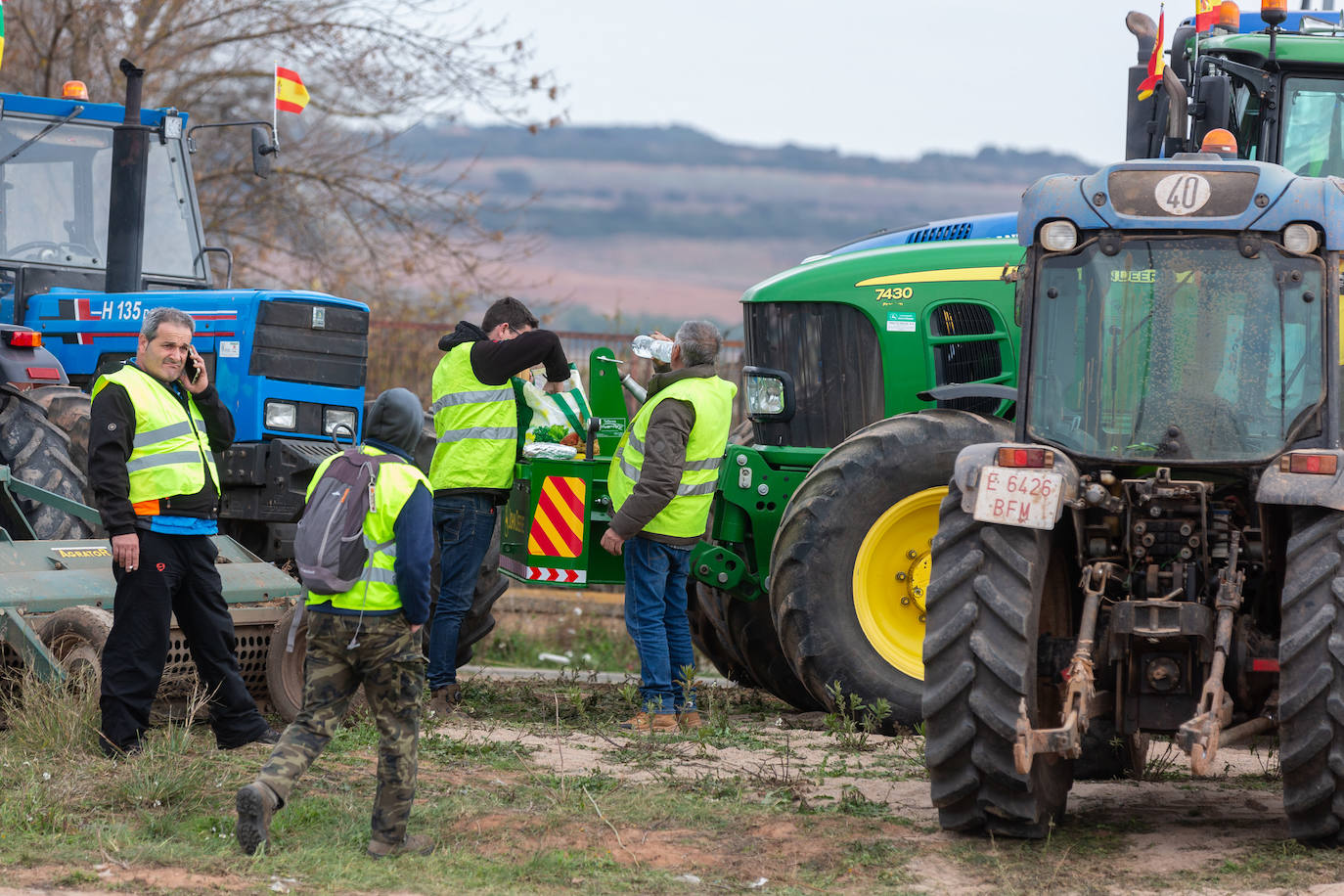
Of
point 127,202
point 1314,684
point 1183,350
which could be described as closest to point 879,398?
point 1183,350

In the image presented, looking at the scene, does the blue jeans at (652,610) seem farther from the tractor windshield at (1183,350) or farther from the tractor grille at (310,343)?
the tractor windshield at (1183,350)

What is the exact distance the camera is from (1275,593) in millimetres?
6387

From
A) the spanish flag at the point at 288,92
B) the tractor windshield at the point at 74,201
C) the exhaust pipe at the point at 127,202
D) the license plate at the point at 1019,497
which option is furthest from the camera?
the spanish flag at the point at 288,92

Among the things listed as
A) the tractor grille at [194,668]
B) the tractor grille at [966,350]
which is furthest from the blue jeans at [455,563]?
the tractor grille at [966,350]

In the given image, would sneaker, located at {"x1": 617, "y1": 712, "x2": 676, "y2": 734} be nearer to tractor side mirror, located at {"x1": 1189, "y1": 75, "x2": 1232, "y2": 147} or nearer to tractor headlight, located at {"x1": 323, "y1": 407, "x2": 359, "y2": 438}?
tractor headlight, located at {"x1": 323, "y1": 407, "x2": 359, "y2": 438}

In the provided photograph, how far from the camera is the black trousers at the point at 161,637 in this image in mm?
6977

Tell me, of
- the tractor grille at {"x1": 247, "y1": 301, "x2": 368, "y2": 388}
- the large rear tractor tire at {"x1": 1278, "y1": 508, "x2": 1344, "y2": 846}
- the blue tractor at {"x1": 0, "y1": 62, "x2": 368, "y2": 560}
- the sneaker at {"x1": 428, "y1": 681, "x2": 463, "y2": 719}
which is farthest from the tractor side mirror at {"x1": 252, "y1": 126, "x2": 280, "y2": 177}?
the large rear tractor tire at {"x1": 1278, "y1": 508, "x2": 1344, "y2": 846}

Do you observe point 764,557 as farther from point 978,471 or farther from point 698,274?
point 698,274

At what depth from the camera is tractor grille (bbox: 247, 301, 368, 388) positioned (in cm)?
929

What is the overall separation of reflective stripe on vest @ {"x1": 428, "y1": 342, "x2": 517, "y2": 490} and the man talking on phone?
5.29ft

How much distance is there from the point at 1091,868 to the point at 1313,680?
999 mm

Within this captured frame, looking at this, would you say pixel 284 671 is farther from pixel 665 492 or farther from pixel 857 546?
pixel 857 546

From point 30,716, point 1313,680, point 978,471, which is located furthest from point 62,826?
point 1313,680

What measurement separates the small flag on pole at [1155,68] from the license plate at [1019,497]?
8.51 ft
